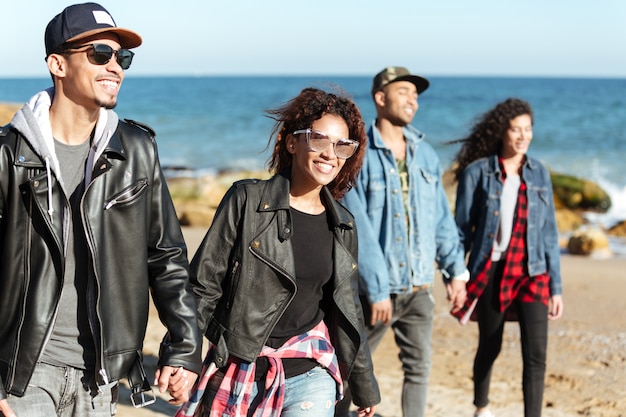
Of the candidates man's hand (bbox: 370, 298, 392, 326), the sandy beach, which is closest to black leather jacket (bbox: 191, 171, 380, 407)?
man's hand (bbox: 370, 298, 392, 326)

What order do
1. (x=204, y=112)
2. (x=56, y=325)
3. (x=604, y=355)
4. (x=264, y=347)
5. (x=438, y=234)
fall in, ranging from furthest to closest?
(x=204, y=112)
(x=604, y=355)
(x=438, y=234)
(x=264, y=347)
(x=56, y=325)

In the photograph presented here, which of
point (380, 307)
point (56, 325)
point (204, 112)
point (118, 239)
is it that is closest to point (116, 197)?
point (118, 239)

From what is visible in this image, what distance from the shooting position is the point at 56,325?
293 cm

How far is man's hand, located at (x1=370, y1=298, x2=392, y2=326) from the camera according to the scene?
4.90 metres

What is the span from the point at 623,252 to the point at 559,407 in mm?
9088

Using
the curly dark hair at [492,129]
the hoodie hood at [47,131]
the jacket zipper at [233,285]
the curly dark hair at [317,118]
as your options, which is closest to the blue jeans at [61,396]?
the hoodie hood at [47,131]

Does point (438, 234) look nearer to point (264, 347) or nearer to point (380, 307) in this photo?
point (380, 307)

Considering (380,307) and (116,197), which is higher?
(116,197)

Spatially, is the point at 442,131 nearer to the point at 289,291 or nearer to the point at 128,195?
the point at 289,291

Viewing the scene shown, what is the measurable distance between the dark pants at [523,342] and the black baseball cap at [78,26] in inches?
129

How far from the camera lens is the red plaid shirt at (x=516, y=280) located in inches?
216

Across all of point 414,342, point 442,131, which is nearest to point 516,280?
point 414,342

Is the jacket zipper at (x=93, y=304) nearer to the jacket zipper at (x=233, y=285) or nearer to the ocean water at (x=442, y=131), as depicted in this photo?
the jacket zipper at (x=233, y=285)

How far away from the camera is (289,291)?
3561mm
